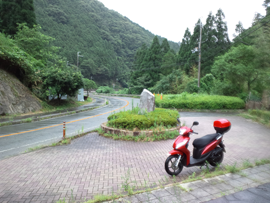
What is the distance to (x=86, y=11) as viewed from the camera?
336 feet

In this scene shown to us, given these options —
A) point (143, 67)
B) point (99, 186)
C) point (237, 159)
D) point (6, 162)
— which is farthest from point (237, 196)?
point (143, 67)

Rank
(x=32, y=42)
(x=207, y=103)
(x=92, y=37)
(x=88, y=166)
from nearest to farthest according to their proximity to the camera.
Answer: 1. (x=88, y=166)
2. (x=207, y=103)
3. (x=32, y=42)
4. (x=92, y=37)

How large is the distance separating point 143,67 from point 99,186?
2046 inches

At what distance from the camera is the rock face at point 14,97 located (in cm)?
1514

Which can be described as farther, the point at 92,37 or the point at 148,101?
the point at 92,37

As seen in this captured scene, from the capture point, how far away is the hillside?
74375 millimetres

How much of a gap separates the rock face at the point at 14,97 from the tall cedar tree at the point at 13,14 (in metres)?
13.3

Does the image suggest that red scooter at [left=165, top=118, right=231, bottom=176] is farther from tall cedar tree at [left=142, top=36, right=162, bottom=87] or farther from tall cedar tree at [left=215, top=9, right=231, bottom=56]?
tall cedar tree at [left=142, top=36, right=162, bottom=87]

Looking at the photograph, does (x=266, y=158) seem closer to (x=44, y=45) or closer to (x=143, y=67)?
(x=44, y=45)

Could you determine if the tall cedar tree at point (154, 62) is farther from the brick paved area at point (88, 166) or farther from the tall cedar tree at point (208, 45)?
the brick paved area at point (88, 166)

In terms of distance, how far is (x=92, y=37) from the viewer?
85.8m

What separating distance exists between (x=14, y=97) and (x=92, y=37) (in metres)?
75.4

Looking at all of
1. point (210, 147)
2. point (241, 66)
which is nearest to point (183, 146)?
point (210, 147)

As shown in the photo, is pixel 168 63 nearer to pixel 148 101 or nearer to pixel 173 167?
pixel 148 101
